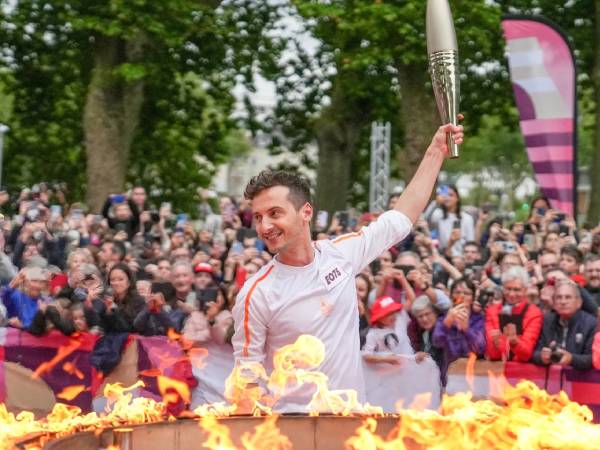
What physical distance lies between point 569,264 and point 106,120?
12936 mm

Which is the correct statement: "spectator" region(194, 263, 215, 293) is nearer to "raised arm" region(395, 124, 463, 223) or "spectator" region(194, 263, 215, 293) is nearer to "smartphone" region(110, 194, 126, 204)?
"smartphone" region(110, 194, 126, 204)

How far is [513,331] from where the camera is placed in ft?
29.5

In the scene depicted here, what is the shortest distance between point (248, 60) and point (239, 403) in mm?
21461

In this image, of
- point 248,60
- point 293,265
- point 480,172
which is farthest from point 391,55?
point 480,172

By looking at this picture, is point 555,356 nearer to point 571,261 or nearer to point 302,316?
point 571,261

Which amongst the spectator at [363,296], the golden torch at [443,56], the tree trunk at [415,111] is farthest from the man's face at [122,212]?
the golden torch at [443,56]

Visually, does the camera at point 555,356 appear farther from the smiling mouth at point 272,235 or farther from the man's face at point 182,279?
the smiling mouth at point 272,235

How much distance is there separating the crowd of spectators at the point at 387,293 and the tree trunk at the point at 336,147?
36.6ft

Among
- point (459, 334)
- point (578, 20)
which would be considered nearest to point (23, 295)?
point (459, 334)

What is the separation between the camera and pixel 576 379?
28.2 ft

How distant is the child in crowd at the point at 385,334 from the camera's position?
9.31m

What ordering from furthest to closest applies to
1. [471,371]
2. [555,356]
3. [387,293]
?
1. [387,293]
2. [471,371]
3. [555,356]

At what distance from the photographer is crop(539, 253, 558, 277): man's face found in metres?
11.4

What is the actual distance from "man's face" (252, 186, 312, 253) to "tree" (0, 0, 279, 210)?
56.0 ft
